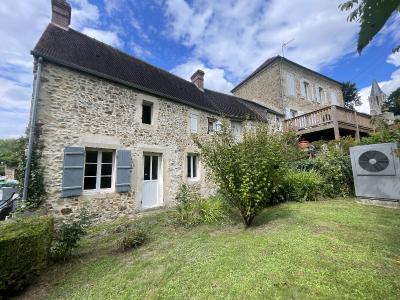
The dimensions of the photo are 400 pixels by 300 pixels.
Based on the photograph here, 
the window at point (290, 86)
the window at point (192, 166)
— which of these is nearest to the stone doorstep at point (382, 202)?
the window at point (192, 166)

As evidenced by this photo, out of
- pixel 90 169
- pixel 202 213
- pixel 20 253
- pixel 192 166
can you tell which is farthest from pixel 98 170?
pixel 192 166

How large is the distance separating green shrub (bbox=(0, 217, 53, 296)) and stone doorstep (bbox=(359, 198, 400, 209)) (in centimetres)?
832

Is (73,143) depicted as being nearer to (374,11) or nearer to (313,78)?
(374,11)

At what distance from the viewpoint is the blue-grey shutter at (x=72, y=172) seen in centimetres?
595

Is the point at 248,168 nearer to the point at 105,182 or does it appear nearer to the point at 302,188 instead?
the point at 302,188

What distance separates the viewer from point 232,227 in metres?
5.23

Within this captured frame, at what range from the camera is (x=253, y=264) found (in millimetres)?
3131

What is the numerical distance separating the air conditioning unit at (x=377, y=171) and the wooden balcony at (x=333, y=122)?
4228 mm

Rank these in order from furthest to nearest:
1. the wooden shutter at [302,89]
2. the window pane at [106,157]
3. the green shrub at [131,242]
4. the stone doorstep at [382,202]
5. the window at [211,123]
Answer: the wooden shutter at [302,89] → the window at [211,123] → the window pane at [106,157] → the stone doorstep at [382,202] → the green shrub at [131,242]

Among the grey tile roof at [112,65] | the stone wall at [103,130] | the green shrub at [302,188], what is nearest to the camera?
the stone wall at [103,130]

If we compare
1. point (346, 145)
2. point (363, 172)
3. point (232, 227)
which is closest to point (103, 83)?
point (232, 227)

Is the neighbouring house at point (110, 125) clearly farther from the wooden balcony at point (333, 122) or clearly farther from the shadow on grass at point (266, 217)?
the shadow on grass at point (266, 217)

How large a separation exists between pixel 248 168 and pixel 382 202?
456cm

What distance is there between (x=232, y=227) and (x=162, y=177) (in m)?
4.17
